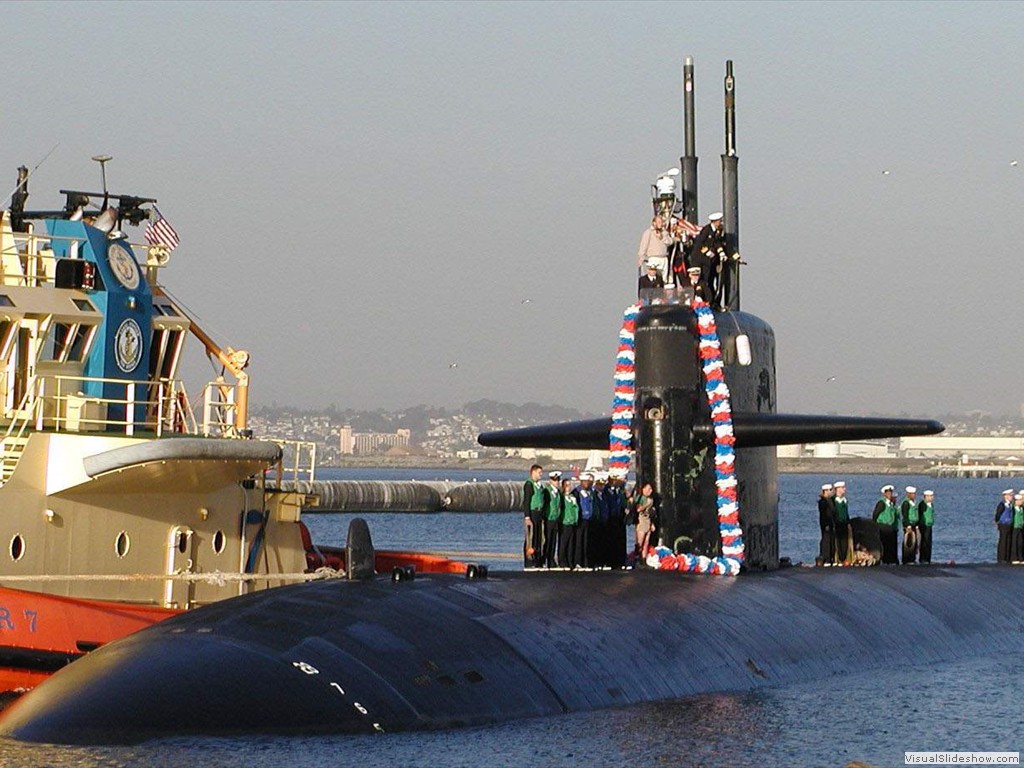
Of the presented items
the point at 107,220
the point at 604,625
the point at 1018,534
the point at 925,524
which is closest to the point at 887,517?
the point at 925,524

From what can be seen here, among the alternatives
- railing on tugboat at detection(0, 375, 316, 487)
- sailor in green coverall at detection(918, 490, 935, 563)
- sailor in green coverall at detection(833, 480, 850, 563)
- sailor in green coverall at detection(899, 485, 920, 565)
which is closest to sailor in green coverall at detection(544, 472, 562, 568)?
railing on tugboat at detection(0, 375, 316, 487)

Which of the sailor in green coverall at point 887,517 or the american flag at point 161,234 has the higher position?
the american flag at point 161,234

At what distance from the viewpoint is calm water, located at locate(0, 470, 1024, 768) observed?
1179 centimetres

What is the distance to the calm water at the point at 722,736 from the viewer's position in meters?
11.8

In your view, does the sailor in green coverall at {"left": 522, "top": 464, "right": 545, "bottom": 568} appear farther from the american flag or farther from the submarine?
the american flag

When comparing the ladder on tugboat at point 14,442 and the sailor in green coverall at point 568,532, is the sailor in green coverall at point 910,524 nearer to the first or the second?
the sailor in green coverall at point 568,532

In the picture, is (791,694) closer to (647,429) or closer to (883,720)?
(883,720)

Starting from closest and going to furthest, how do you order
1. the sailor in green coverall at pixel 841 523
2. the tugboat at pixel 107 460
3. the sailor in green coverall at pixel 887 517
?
the tugboat at pixel 107 460 → the sailor in green coverall at pixel 841 523 → the sailor in green coverall at pixel 887 517

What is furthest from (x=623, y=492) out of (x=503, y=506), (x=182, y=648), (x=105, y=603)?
(x=503, y=506)

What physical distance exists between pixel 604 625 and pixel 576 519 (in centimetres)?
373

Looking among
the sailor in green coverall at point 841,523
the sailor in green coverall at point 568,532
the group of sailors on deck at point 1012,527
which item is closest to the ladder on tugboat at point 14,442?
the sailor in green coverall at point 568,532

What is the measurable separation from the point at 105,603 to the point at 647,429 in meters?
5.70

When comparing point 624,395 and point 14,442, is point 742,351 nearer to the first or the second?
point 624,395

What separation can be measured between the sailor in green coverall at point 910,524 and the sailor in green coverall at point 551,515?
23.5ft
